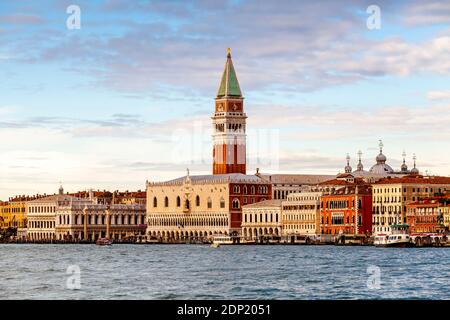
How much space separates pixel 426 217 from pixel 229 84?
31.6 metres

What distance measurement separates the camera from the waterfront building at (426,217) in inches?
3452

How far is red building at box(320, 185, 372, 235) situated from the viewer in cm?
9594

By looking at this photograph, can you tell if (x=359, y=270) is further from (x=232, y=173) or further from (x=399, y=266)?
(x=232, y=173)

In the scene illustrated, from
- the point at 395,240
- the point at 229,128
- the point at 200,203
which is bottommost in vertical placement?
the point at 395,240

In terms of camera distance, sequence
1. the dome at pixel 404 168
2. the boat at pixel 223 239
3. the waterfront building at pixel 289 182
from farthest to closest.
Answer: the waterfront building at pixel 289 182
the dome at pixel 404 168
the boat at pixel 223 239

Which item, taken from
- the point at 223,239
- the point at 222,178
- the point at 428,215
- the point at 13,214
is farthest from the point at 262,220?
the point at 13,214

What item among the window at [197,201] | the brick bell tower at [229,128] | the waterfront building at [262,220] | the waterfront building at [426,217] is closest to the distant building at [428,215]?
the waterfront building at [426,217]

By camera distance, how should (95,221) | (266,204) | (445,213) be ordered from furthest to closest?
(95,221) < (266,204) < (445,213)

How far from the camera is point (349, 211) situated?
96625mm

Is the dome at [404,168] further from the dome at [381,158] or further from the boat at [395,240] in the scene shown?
the boat at [395,240]

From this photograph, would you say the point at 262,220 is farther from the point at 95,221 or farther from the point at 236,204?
the point at 95,221

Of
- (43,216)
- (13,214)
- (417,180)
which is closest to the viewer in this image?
(417,180)
